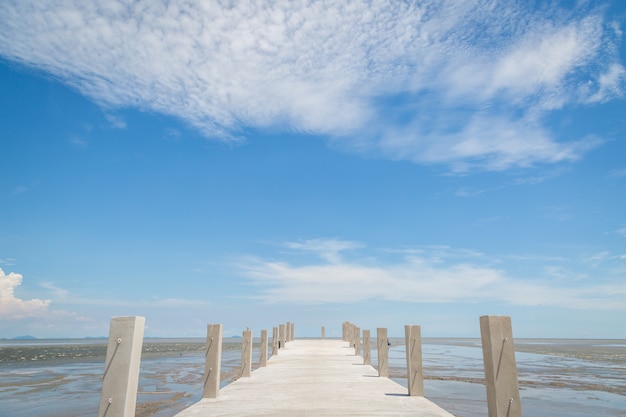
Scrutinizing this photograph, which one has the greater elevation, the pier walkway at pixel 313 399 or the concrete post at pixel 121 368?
the concrete post at pixel 121 368

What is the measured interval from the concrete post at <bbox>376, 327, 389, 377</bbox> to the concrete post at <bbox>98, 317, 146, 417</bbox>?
8091 millimetres

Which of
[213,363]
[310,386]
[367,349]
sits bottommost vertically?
[310,386]

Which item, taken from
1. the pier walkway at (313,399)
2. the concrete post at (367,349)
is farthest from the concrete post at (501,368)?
the concrete post at (367,349)

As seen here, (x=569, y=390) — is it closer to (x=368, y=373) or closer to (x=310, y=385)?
(x=368, y=373)

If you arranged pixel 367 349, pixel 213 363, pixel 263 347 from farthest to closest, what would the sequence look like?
pixel 367 349 → pixel 263 347 → pixel 213 363

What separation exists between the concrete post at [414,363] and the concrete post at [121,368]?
5569 mm

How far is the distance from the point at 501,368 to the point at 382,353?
697 cm

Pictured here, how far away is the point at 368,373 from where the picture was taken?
1308 centimetres

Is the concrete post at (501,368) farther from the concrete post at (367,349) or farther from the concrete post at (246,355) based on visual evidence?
the concrete post at (367,349)

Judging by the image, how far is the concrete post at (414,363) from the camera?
8.48m

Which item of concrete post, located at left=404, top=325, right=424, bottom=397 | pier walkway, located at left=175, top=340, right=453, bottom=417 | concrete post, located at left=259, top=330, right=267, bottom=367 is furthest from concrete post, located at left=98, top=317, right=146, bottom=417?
concrete post, located at left=259, top=330, right=267, bottom=367

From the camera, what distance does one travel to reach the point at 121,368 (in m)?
5.02

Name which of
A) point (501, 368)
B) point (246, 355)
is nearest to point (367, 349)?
point (246, 355)

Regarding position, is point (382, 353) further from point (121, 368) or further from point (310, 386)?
point (121, 368)
